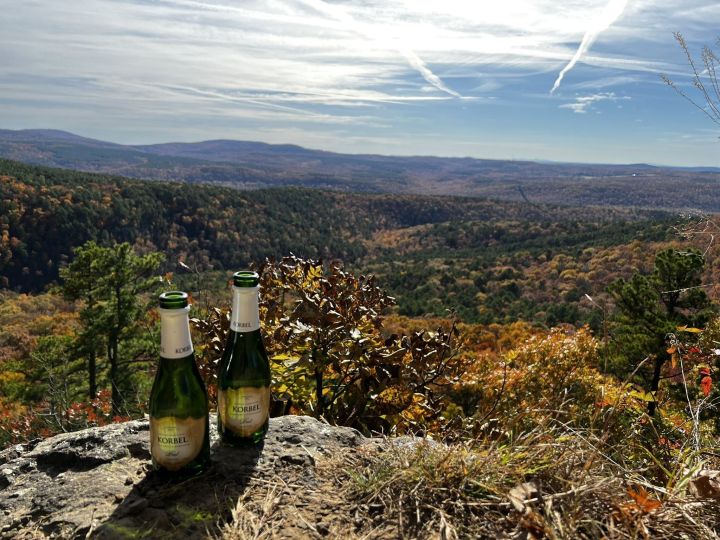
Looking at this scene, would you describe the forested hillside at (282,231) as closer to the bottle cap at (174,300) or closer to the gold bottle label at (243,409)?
the gold bottle label at (243,409)

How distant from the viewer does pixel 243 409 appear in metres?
1.99

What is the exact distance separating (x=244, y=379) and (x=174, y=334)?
0.39 meters

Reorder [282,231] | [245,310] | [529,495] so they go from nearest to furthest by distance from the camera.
A: [529,495] → [245,310] → [282,231]

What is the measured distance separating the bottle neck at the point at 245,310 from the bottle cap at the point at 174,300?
26cm

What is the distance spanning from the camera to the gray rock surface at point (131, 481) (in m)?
1.57

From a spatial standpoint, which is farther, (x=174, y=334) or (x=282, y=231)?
(x=282, y=231)

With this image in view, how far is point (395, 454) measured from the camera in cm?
180

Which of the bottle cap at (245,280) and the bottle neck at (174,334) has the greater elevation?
the bottle cap at (245,280)

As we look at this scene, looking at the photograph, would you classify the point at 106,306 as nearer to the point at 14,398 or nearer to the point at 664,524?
the point at 14,398

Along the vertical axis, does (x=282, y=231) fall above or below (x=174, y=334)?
below

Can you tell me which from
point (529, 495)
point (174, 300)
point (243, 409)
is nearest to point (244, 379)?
point (243, 409)

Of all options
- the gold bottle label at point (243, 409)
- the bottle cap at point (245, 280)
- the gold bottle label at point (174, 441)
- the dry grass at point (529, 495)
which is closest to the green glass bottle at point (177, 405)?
the gold bottle label at point (174, 441)

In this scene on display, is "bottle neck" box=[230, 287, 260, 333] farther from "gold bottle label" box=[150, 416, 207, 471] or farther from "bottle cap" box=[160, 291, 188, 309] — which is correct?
"gold bottle label" box=[150, 416, 207, 471]

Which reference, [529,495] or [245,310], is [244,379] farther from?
[529,495]
